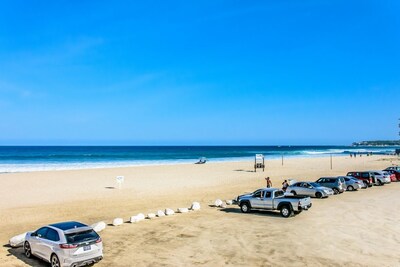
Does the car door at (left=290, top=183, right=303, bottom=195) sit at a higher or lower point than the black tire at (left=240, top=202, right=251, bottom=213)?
higher

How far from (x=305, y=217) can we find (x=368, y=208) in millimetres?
5481

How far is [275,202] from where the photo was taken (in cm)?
2189

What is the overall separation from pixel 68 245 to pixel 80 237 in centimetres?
53

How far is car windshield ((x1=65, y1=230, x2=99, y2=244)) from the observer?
12.4m

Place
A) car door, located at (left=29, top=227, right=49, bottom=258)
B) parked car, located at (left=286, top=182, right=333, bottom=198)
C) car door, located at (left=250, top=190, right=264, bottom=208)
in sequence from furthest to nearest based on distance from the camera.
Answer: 1. parked car, located at (left=286, top=182, right=333, bottom=198)
2. car door, located at (left=250, top=190, right=264, bottom=208)
3. car door, located at (left=29, top=227, right=49, bottom=258)

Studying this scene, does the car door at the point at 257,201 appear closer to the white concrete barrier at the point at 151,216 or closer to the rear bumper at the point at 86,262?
the white concrete barrier at the point at 151,216

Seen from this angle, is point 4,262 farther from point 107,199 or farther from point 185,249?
point 107,199

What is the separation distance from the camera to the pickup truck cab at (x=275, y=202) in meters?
21.2

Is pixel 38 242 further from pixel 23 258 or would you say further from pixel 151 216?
pixel 151 216

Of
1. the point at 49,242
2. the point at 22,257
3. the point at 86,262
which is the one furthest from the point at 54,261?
the point at 22,257

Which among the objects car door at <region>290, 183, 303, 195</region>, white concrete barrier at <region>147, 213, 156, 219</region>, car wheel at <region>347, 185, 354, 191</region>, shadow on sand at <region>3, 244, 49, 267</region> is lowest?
shadow on sand at <region>3, 244, 49, 267</region>

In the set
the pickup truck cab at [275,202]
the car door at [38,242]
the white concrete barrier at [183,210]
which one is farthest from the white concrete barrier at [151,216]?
the car door at [38,242]

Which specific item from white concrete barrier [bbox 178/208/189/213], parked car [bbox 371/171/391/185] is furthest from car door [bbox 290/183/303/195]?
parked car [bbox 371/171/391/185]

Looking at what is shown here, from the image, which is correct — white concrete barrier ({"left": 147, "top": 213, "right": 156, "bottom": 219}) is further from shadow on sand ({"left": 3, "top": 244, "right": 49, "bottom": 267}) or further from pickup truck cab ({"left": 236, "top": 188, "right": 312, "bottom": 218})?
shadow on sand ({"left": 3, "top": 244, "right": 49, "bottom": 267})
